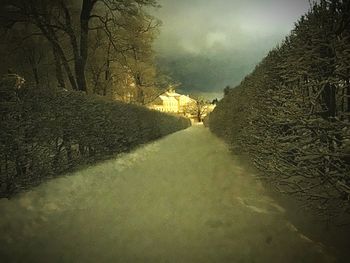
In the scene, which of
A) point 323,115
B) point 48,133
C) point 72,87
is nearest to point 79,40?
point 72,87

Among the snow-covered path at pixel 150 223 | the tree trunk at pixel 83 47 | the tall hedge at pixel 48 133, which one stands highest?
the tree trunk at pixel 83 47

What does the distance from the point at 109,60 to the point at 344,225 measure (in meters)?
19.7

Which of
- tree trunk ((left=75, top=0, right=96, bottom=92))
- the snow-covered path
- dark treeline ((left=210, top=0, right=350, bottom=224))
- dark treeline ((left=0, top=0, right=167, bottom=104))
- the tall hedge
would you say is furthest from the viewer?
tree trunk ((left=75, top=0, right=96, bottom=92))

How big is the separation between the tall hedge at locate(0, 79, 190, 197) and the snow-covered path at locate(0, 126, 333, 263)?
0.46 metres

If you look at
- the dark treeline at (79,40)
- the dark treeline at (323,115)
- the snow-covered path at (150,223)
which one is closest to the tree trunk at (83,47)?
the dark treeline at (79,40)

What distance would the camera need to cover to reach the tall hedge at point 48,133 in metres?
6.43

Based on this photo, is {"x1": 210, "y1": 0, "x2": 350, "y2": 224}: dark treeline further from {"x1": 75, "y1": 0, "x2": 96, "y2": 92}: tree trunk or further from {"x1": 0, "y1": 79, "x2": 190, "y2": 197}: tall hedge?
{"x1": 75, "y1": 0, "x2": 96, "y2": 92}: tree trunk

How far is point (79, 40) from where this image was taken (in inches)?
790

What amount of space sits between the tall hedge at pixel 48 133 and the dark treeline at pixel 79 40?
117 inches

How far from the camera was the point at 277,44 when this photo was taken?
911cm

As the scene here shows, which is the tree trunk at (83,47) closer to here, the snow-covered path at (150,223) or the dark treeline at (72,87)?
the dark treeline at (72,87)

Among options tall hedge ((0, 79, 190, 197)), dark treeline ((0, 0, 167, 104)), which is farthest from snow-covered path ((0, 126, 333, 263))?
dark treeline ((0, 0, 167, 104))

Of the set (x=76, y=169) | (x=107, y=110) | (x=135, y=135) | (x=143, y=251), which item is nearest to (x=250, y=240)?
(x=143, y=251)

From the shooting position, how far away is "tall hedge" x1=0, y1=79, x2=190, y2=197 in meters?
6.43
